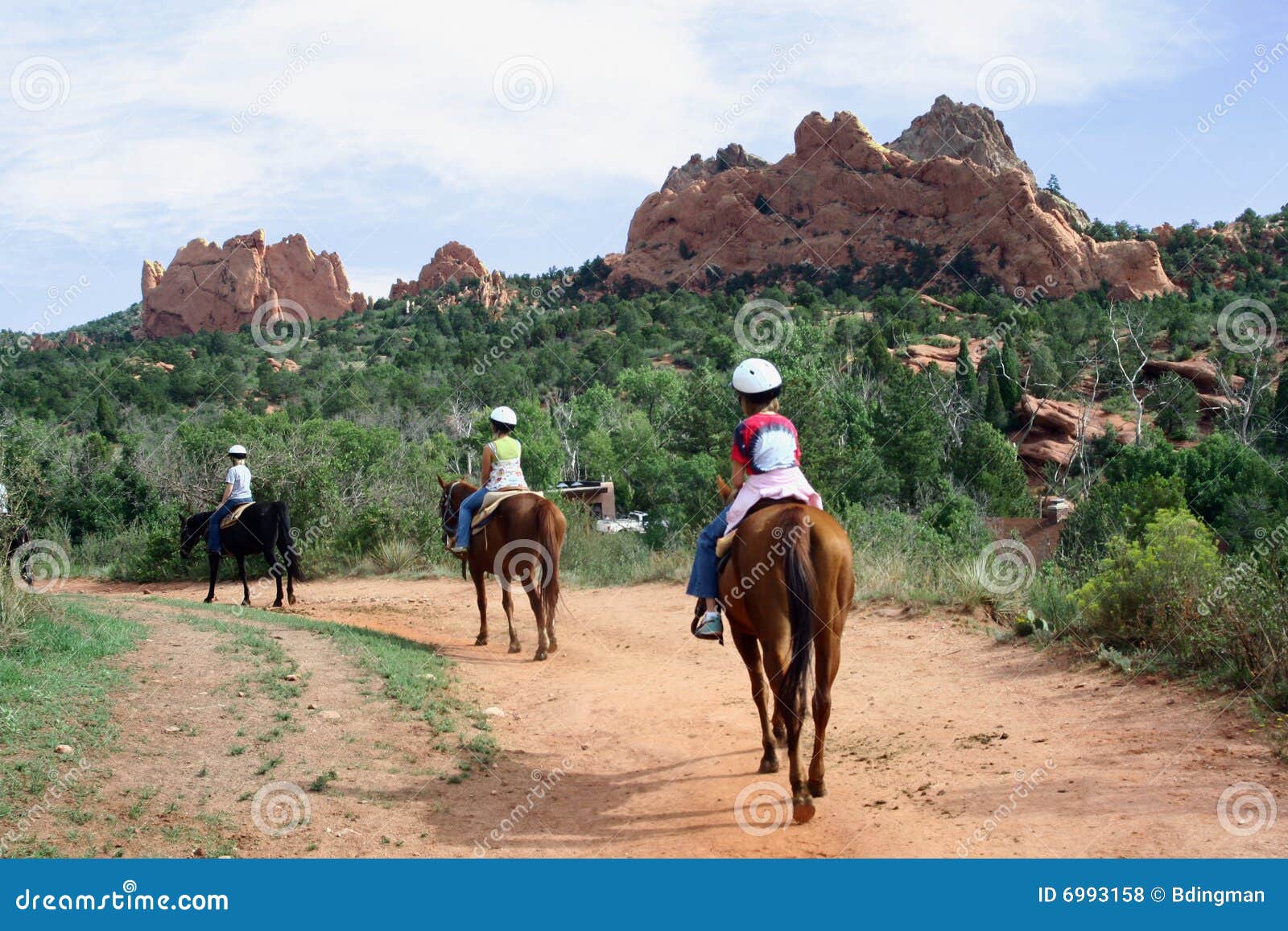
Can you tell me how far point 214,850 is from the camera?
524 centimetres

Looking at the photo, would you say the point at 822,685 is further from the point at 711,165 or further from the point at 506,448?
the point at 711,165

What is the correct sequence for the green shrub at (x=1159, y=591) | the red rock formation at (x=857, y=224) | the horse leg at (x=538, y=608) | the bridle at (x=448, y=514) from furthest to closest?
the red rock formation at (x=857, y=224), the bridle at (x=448, y=514), the horse leg at (x=538, y=608), the green shrub at (x=1159, y=591)

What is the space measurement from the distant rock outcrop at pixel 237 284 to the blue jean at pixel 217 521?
333 feet

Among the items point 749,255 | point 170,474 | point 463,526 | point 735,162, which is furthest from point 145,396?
point 735,162

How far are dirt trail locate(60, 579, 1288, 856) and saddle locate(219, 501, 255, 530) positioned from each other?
5.13m

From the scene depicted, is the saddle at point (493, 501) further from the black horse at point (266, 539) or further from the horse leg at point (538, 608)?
the black horse at point (266, 539)

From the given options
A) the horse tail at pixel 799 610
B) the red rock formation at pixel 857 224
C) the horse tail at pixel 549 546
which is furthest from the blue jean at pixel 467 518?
the red rock formation at pixel 857 224

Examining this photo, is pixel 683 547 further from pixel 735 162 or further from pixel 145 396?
pixel 735 162

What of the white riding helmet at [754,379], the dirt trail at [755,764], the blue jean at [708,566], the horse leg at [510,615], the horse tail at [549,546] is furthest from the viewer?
the horse leg at [510,615]

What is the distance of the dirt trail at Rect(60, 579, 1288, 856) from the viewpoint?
5.49 m

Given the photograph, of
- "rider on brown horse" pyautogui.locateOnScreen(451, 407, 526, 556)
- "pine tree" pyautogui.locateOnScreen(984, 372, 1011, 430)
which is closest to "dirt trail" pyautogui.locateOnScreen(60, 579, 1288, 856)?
"rider on brown horse" pyautogui.locateOnScreen(451, 407, 526, 556)

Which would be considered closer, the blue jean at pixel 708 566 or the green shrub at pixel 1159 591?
the blue jean at pixel 708 566

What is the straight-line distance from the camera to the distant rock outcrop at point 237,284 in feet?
373

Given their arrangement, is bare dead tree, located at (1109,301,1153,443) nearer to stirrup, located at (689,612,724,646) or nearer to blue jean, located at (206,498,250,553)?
blue jean, located at (206,498,250,553)
